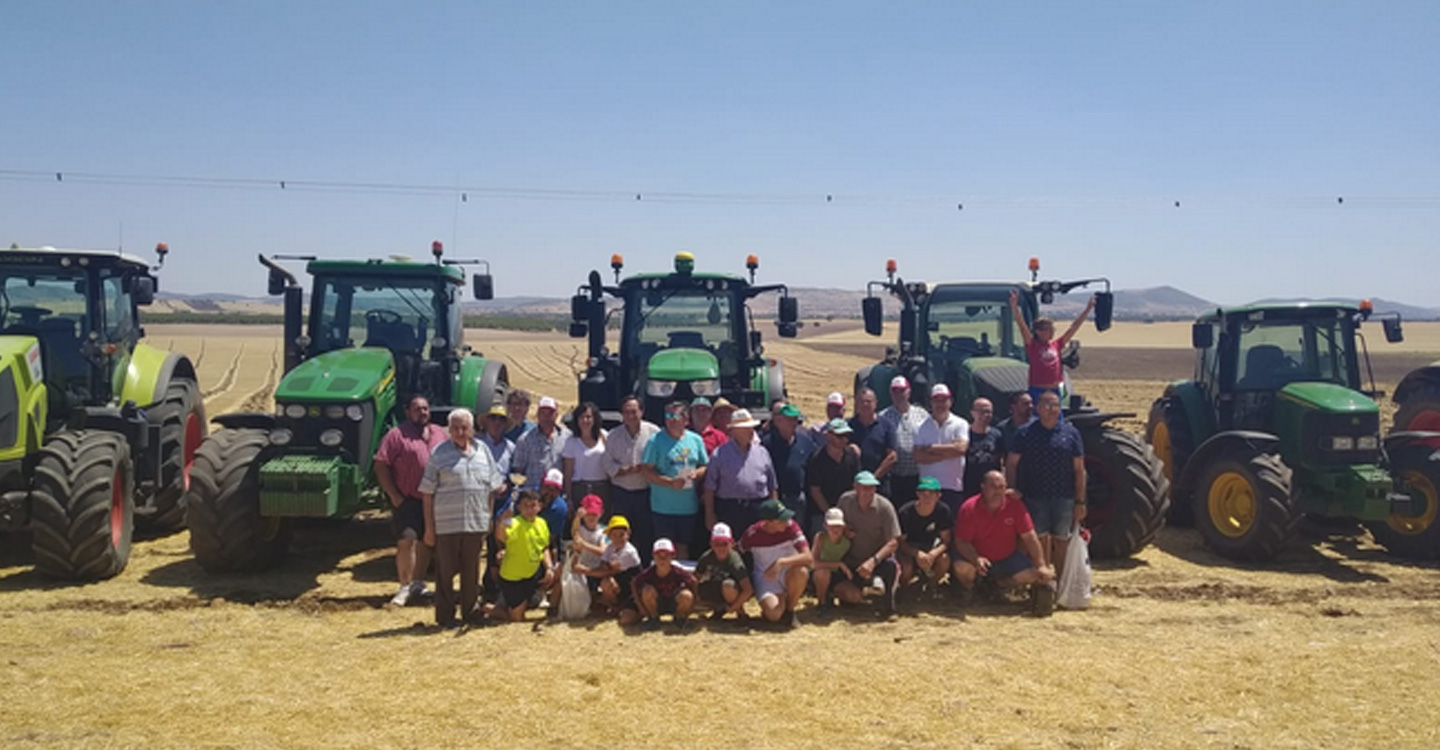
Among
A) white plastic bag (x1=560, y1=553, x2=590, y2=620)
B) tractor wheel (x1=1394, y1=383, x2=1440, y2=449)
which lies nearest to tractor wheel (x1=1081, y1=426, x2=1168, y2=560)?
tractor wheel (x1=1394, y1=383, x2=1440, y2=449)

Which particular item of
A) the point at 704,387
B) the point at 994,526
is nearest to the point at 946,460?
the point at 994,526

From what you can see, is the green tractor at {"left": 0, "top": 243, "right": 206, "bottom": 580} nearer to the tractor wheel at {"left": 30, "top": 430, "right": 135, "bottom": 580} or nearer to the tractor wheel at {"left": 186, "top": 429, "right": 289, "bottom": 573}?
the tractor wheel at {"left": 30, "top": 430, "right": 135, "bottom": 580}

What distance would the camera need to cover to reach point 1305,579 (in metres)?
8.25

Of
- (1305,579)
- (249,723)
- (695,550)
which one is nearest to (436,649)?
(249,723)

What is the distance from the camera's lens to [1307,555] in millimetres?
9070

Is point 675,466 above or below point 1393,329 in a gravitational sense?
below

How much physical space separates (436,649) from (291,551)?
3203 mm

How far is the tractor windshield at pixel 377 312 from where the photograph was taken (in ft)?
31.1

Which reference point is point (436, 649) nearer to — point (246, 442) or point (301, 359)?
point (246, 442)

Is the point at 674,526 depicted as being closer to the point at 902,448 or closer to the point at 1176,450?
the point at 902,448

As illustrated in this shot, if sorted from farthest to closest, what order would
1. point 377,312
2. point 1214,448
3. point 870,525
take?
1. point 377,312
2. point 1214,448
3. point 870,525

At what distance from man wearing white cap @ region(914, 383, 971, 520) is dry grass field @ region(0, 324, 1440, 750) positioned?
0.83 metres

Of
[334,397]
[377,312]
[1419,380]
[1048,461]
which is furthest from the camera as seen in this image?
→ [1419,380]

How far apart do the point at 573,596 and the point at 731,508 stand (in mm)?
1122
